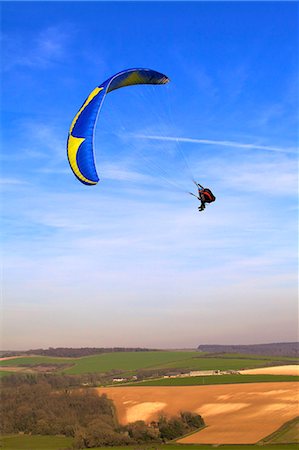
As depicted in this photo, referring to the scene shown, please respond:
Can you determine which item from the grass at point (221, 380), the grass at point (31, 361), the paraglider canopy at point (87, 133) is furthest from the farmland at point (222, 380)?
the paraglider canopy at point (87, 133)

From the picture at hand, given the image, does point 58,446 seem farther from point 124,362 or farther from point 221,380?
point 124,362

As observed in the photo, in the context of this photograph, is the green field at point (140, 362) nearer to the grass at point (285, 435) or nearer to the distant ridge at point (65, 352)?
the distant ridge at point (65, 352)

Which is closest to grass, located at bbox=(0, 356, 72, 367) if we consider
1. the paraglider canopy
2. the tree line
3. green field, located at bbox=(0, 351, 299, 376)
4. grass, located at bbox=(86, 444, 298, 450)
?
green field, located at bbox=(0, 351, 299, 376)

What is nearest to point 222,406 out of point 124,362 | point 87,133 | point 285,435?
point 285,435

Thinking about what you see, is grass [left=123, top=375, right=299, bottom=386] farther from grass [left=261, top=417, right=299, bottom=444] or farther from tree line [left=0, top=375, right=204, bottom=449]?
grass [left=261, top=417, right=299, bottom=444]

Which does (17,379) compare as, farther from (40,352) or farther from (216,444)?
(40,352)

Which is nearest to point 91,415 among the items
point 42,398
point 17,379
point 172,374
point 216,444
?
point 42,398
